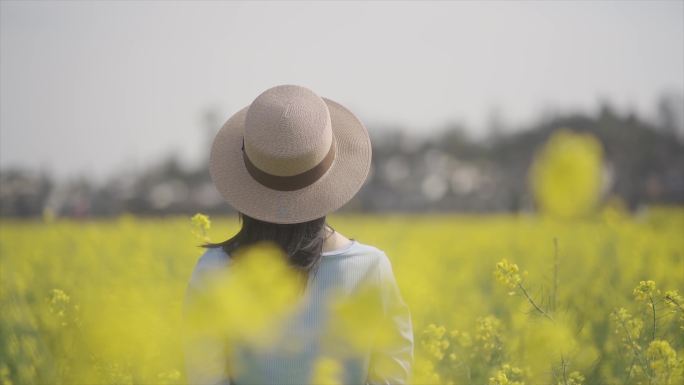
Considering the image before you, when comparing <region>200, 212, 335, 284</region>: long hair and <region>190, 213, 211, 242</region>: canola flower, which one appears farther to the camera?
<region>190, 213, 211, 242</region>: canola flower

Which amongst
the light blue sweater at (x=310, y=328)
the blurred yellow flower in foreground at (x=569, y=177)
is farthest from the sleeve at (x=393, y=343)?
the blurred yellow flower in foreground at (x=569, y=177)

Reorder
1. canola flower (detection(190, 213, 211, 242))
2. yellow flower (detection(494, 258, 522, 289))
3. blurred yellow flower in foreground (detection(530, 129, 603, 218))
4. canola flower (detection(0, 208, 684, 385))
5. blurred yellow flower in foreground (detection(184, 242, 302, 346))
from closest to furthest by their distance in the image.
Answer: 1. blurred yellow flower in foreground (detection(184, 242, 302, 346))
2. blurred yellow flower in foreground (detection(530, 129, 603, 218))
3. canola flower (detection(0, 208, 684, 385))
4. yellow flower (detection(494, 258, 522, 289))
5. canola flower (detection(190, 213, 211, 242))

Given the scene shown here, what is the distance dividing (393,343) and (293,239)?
0.36 m

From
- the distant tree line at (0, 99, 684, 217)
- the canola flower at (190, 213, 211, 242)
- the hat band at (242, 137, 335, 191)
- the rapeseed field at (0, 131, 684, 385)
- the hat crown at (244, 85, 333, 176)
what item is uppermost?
the hat crown at (244, 85, 333, 176)

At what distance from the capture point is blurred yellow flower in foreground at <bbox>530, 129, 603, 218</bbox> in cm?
110

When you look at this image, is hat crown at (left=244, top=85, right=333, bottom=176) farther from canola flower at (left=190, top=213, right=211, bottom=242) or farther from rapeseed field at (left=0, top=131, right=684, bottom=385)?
canola flower at (left=190, top=213, right=211, bottom=242)

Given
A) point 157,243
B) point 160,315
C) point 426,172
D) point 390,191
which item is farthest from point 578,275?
point 426,172

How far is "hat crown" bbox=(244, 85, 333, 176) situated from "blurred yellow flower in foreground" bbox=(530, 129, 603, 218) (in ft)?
1.68

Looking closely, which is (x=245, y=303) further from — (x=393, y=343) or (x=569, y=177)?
(x=393, y=343)

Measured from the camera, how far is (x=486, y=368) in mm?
2270

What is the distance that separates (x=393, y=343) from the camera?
1.50 meters

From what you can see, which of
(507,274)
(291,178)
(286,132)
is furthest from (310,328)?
(507,274)

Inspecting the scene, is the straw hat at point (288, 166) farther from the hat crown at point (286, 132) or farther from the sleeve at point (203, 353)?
the sleeve at point (203, 353)

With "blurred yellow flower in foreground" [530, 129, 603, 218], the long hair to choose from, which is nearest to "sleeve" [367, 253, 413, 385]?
the long hair
